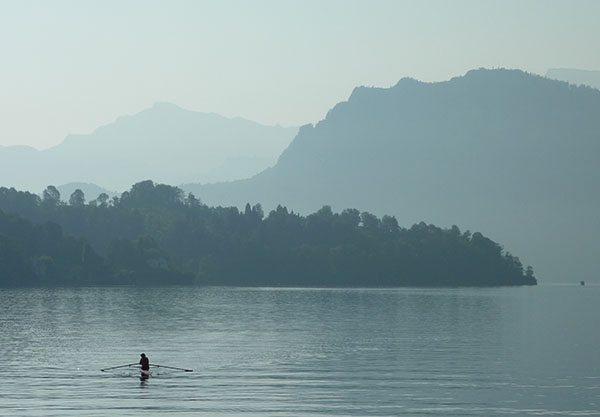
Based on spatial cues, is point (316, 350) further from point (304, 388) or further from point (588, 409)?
point (588, 409)

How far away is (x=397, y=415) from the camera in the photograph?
84812 mm

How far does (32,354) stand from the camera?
127000 mm

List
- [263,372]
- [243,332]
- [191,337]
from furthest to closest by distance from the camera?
[243,332] < [191,337] < [263,372]

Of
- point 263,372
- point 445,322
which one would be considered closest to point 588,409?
point 263,372

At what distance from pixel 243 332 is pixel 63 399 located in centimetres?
7395

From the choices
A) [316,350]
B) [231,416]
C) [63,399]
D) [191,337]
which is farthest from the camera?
[191,337]

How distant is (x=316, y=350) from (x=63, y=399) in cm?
4883

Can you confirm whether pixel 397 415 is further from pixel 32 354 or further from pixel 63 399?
pixel 32 354

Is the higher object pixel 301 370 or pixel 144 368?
pixel 144 368

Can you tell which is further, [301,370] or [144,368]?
Answer: [301,370]

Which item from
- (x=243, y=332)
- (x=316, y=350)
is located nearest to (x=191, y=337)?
(x=243, y=332)

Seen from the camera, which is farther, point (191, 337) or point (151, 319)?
point (151, 319)

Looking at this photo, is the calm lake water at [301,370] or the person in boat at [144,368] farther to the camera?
the person in boat at [144,368]

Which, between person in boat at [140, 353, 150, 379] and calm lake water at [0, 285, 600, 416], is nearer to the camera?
calm lake water at [0, 285, 600, 416]
